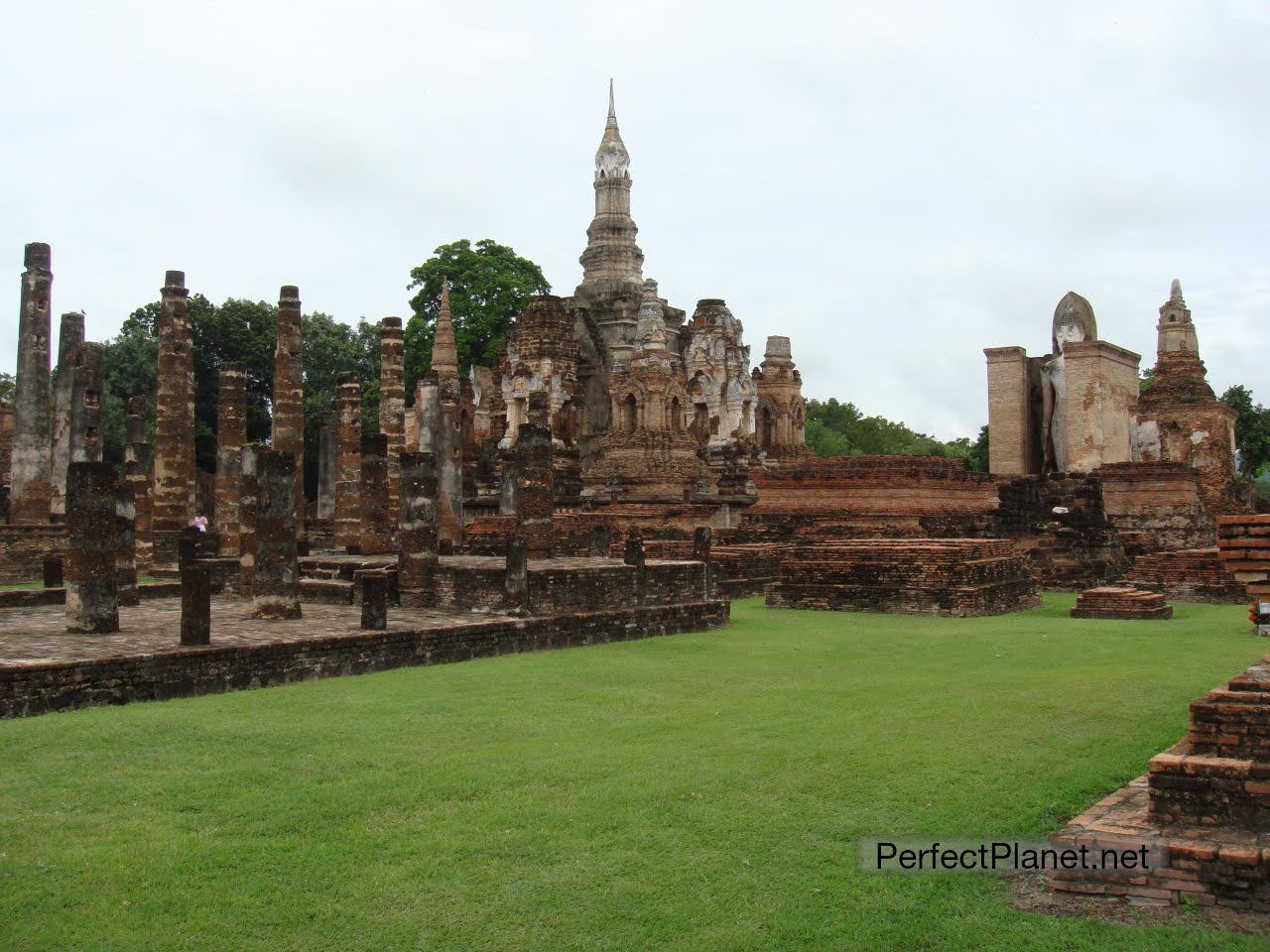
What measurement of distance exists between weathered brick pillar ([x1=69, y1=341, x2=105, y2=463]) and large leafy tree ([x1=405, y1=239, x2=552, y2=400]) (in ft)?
59.6

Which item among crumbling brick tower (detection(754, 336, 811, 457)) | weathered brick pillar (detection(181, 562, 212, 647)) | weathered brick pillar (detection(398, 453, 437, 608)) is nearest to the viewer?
weathered brick pillar (detection(181, 562, 212, 647))

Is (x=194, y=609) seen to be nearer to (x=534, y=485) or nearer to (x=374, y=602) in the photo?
(x=374, y=602)

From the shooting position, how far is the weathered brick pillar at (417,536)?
15.1m

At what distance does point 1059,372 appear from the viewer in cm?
2809

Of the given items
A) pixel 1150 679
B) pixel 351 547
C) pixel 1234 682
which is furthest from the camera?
pixel 351 547

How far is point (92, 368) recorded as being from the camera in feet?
76.9

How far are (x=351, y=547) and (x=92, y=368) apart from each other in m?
6.40

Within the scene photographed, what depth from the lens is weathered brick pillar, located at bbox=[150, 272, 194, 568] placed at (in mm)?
19469

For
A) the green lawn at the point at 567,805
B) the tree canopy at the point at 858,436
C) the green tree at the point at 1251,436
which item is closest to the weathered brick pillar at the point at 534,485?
the green lawn at the point at 567,805

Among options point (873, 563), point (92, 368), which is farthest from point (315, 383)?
point (873, 563)

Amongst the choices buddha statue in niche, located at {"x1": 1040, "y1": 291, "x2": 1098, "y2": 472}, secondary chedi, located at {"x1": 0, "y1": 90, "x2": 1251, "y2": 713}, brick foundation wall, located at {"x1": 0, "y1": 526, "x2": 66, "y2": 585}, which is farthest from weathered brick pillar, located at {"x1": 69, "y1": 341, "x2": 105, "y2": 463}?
buddha statue in niche, located at {"x1": 1040, "y1": 291, "x2": 1098, "y2": 472}

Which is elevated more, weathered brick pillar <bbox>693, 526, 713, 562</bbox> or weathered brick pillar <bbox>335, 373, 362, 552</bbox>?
weathered brick pillar <bbox>335, 373, 362, 552</bbox>

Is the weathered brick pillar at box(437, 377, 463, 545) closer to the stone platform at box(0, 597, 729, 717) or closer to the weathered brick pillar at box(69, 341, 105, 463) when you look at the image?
the weathered brick pillar at box(69, 341, 105, 463)

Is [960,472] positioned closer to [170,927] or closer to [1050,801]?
[1050,801]
